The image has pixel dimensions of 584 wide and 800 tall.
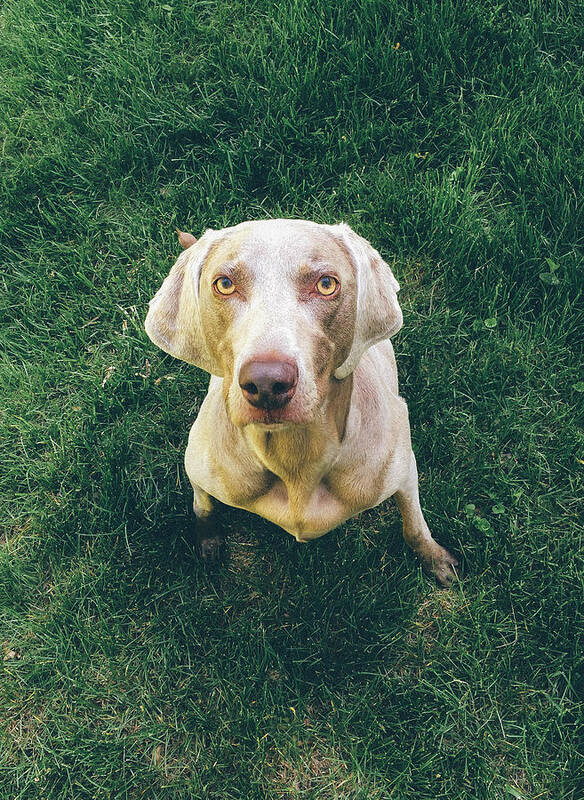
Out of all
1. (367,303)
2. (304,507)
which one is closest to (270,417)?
(367,303)

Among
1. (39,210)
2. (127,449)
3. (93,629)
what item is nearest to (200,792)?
(93,629)

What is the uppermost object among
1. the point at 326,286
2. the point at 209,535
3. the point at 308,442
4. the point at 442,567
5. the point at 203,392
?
the point at 326,286

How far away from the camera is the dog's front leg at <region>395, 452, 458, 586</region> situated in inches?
132

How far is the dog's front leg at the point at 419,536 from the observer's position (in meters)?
3.35

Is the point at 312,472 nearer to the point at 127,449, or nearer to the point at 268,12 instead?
the point at 127,449

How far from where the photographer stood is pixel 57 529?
13.3ft

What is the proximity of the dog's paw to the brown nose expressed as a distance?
193 cm

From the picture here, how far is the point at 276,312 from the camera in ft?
7.54

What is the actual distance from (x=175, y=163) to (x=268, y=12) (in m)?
1.20

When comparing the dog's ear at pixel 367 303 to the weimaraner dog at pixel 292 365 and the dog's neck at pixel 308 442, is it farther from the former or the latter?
the dog's neck at pixel 308 442

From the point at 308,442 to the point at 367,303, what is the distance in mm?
577

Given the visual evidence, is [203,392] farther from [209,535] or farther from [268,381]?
[268,381]

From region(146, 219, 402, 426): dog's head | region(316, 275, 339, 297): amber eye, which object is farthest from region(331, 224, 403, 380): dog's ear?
region(316, 275, 339, 297): amber eye

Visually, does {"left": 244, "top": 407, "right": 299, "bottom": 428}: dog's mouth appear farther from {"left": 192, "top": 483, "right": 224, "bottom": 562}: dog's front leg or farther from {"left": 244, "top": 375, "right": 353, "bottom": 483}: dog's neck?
{"left": 192, "top": 483, "right": 224, "bottom": 562}: dog's front leg
